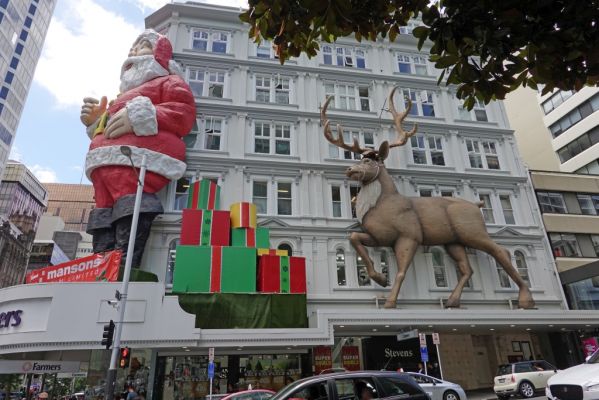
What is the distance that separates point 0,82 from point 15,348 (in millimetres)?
58177

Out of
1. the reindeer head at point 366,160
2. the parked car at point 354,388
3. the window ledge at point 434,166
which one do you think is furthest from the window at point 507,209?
the parked car at point 354,388

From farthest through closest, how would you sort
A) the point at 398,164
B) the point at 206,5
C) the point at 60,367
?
the point at 206,5 < the point at 398,164 < the point at 60,367

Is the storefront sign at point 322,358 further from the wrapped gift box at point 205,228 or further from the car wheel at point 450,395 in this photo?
the wrapped gift box at point 205,228

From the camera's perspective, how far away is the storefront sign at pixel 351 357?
20.7 metres

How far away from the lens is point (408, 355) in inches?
846

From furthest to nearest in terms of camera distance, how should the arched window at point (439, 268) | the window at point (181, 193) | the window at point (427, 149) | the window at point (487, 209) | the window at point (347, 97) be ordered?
the window at point (347, 97), the window at point (427, 149), the window at point (487, 209), the arched window at point (439, 268), the window at point (181, 193)

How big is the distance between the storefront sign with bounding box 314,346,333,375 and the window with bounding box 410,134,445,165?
1272cm

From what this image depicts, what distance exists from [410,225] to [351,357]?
23.7 ft

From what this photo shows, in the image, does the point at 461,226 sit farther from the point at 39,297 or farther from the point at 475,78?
the point at 39,297

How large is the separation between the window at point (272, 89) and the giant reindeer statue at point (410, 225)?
536 centimetres

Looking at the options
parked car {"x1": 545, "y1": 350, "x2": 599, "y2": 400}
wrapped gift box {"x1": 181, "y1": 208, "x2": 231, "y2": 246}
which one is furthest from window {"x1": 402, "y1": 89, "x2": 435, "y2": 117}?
parked car {"x1": 545, "y1": 350, "x2": 599, "y2": 400}

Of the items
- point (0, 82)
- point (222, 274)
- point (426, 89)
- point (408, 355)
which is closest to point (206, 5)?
point (426, 89)

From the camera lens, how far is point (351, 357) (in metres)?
20.9

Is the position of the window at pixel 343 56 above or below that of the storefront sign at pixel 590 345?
above
